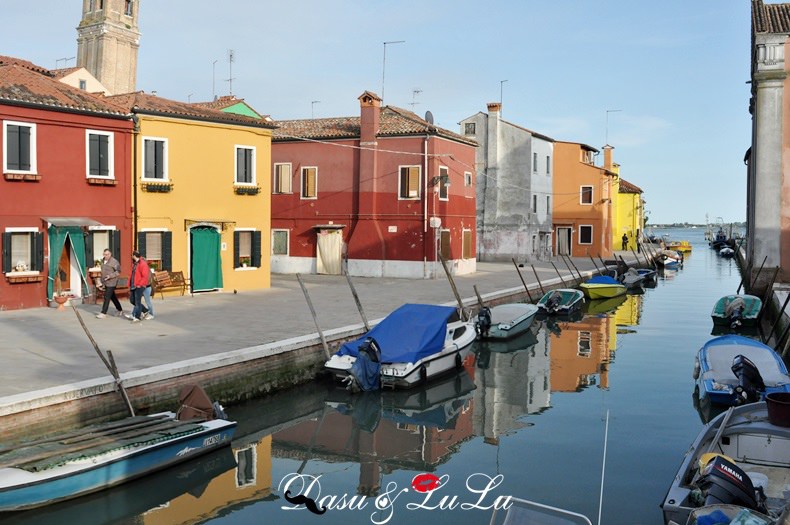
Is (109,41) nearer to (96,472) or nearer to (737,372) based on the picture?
(96,472)

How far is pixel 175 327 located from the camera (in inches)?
710

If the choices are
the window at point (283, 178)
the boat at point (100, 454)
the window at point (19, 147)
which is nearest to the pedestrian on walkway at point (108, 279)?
the window at point (19, 147)

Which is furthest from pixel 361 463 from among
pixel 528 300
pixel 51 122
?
pixel 528 300

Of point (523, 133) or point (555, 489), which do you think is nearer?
point (555, 489)

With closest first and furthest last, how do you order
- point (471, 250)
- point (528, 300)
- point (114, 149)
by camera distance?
point (114, 149), point (528, 300), point (471, 250)

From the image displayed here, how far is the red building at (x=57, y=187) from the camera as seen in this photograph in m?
20.0

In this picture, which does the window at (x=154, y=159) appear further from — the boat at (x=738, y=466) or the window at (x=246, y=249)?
the boat at (x=738, y=466)

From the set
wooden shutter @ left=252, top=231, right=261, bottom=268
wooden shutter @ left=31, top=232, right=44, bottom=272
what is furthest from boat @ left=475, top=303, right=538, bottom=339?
wooden shutter @ left=31, top=232, right=44, bottom=272

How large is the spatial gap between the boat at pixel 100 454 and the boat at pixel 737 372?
9.42 meters

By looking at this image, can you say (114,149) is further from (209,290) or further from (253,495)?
(253,495)

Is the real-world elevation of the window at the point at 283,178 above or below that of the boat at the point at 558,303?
above

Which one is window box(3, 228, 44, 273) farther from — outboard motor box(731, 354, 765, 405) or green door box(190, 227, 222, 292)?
outboard motor box(731, 354, 765, 405)

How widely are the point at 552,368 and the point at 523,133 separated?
101ft

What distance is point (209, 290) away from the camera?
25.7 m
